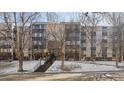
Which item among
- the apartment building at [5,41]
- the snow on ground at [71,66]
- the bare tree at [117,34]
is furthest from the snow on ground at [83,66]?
the apartment building at [5,41]

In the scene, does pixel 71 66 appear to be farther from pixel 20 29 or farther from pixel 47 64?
pixel 20 29

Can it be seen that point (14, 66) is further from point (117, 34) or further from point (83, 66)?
point (117, 34)

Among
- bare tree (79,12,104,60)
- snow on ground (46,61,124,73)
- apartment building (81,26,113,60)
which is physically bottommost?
snow on ground (46,61,124,73)

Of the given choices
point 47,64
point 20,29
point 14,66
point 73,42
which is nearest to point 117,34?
point 73,42

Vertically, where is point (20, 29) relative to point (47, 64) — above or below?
above

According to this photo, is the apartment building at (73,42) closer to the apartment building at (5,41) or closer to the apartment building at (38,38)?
the apartment building at (38,38)

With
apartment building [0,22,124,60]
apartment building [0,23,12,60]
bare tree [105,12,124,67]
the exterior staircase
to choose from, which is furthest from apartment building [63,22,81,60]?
apartment building [0,23,12,60]

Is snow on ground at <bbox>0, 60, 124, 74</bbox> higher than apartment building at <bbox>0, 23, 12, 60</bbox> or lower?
lower

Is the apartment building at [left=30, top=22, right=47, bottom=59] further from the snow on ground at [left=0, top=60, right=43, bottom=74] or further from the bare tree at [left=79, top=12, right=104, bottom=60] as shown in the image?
the bare tree at [left=79, top=12, right=104, bottom=60]

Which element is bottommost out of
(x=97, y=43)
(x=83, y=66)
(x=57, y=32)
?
(x=83, y=66)

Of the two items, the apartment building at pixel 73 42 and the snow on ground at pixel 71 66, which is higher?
the apartment building at pixel 73 42

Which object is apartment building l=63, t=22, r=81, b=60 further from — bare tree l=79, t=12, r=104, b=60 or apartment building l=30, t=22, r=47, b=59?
apartment building l=30, t=22, r=47, b=59

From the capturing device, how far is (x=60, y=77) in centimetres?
400

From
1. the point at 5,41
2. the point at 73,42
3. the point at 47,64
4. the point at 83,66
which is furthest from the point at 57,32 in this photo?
the point at 5,41
